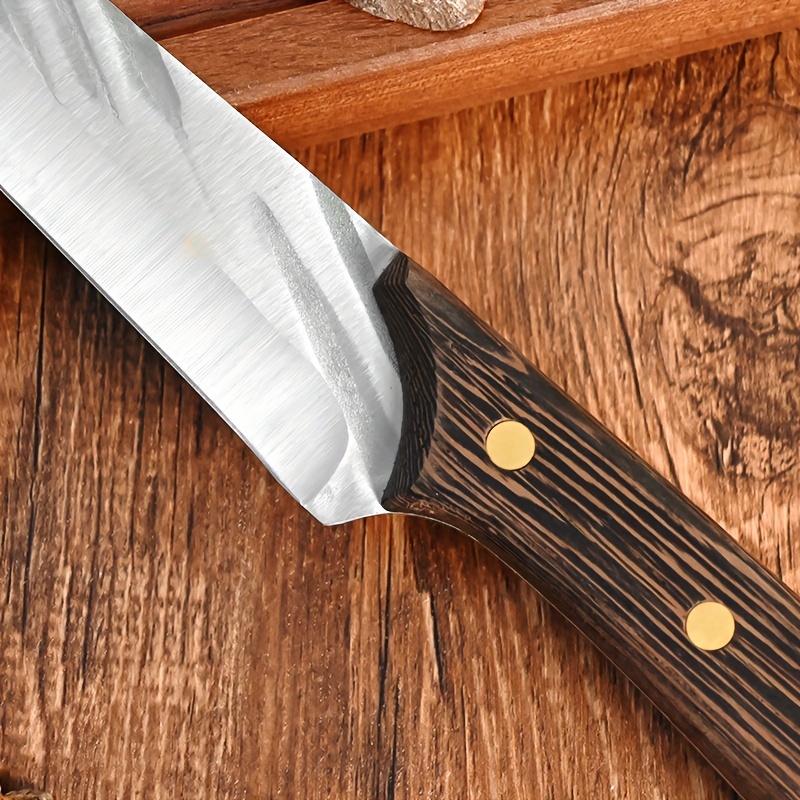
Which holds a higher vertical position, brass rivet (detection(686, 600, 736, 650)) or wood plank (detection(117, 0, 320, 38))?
wood plank (detection(117, 0, 320, 38))

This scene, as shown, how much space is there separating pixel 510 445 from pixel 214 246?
26cm

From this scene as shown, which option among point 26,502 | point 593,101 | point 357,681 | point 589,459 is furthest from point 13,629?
point 593,101

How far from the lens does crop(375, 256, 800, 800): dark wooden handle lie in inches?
22.7

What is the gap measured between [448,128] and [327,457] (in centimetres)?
36

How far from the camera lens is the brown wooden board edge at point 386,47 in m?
0.70

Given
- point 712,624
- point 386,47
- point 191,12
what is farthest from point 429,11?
point 712,624

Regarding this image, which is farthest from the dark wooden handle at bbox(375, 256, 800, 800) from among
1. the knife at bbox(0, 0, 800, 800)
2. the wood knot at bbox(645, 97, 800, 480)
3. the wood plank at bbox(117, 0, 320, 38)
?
the wood plank at bbox(117, 0, 320, 38)

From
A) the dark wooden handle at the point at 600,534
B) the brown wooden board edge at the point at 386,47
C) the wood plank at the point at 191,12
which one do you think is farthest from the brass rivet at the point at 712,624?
the wood plank at the point at 191,12

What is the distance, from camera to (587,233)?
77 centimetres

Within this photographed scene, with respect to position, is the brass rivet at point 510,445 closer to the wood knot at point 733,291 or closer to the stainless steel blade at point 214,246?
the stainless steel blade at point 214,246

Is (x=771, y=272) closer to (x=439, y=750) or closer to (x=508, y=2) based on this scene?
(x=508, y=2)

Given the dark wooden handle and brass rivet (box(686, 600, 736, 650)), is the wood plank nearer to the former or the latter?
the dark wooden handle

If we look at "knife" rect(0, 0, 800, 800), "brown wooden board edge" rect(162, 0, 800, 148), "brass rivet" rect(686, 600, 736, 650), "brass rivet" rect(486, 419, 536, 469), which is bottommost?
"brass rivet" rect(686, 600, 736, 650)

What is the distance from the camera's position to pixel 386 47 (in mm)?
705
